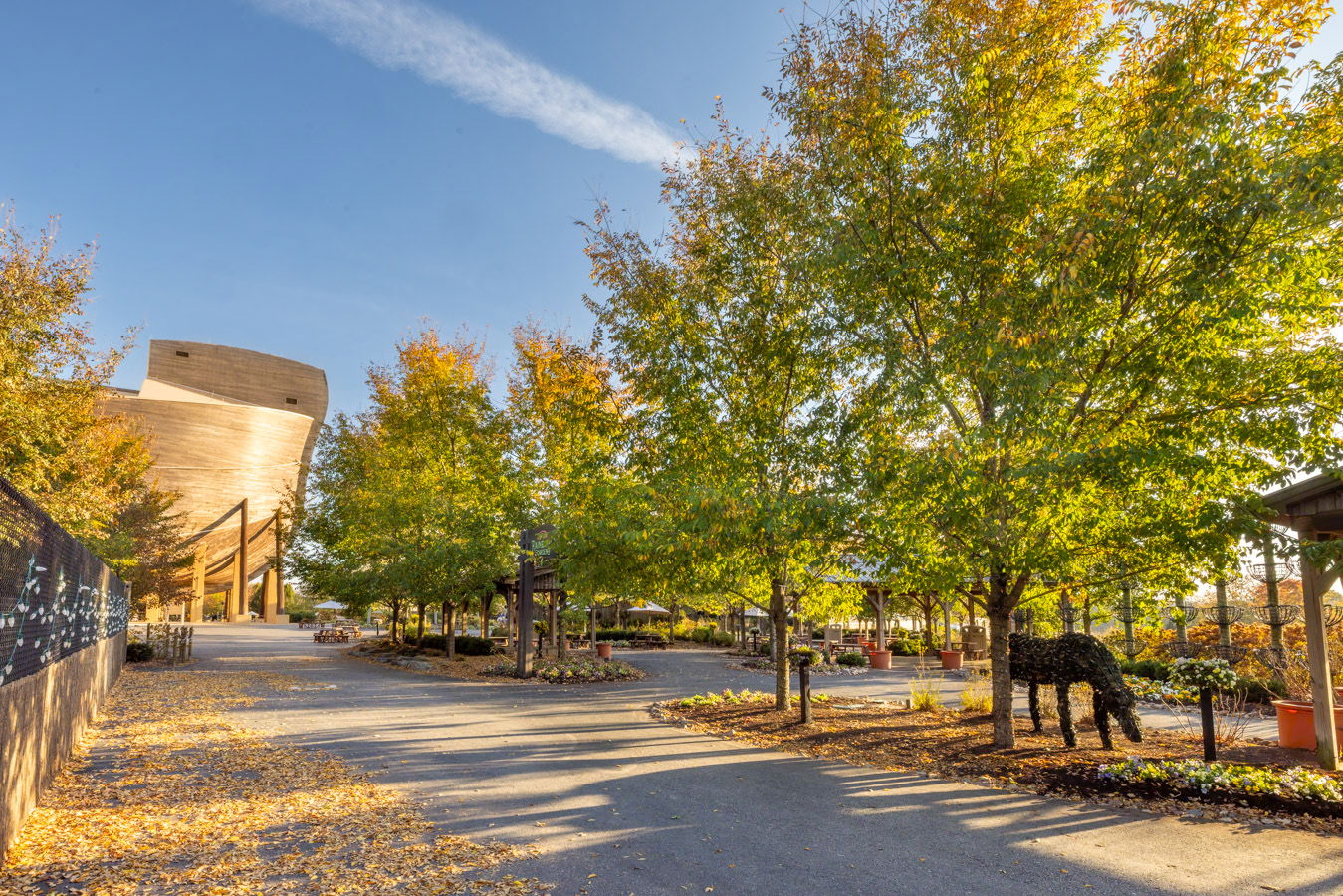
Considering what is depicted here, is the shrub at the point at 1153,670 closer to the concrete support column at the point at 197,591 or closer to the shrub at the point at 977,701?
the shrub at the point at 977,701

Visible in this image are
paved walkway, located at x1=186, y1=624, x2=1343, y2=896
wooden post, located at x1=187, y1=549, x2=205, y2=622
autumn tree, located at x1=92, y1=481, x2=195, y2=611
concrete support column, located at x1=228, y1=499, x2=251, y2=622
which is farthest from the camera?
concrete support column, located at x1=228, y1=499, x2=251, y2=622

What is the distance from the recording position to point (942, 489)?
26.6 ft

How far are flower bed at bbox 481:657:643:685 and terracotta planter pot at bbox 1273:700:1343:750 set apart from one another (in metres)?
13.6

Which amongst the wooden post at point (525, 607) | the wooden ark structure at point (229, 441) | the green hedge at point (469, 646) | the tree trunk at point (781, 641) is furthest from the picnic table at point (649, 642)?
the wooden ark structure at point (229, 441)

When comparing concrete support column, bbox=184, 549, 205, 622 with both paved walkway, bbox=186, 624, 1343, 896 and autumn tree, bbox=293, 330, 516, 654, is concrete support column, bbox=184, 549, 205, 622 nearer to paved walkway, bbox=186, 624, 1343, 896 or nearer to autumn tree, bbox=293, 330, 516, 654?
autumn tree, bbox=293, 330, 516, 654

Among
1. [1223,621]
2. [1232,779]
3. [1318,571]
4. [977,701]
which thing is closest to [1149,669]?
[1223,621]

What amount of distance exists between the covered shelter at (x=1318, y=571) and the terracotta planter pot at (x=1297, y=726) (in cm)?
69

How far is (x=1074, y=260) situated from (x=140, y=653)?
26.3m

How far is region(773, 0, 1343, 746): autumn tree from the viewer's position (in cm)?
710

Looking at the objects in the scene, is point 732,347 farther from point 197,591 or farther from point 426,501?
point 197,591

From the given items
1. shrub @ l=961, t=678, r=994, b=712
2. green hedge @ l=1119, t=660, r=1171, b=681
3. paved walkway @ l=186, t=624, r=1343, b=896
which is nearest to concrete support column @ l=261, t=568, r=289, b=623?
paved walkway @ l=186, t=624, r=1343, b=896

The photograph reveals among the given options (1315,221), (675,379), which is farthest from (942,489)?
(675,379)

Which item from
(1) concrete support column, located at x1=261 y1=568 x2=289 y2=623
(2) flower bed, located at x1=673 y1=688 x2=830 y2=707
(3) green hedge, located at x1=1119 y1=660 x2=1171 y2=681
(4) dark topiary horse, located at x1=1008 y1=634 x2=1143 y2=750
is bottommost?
(1) concrete support column, located at x1=261 y1=568 x2=289 y2=623

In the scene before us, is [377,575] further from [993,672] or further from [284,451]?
[284,451]
